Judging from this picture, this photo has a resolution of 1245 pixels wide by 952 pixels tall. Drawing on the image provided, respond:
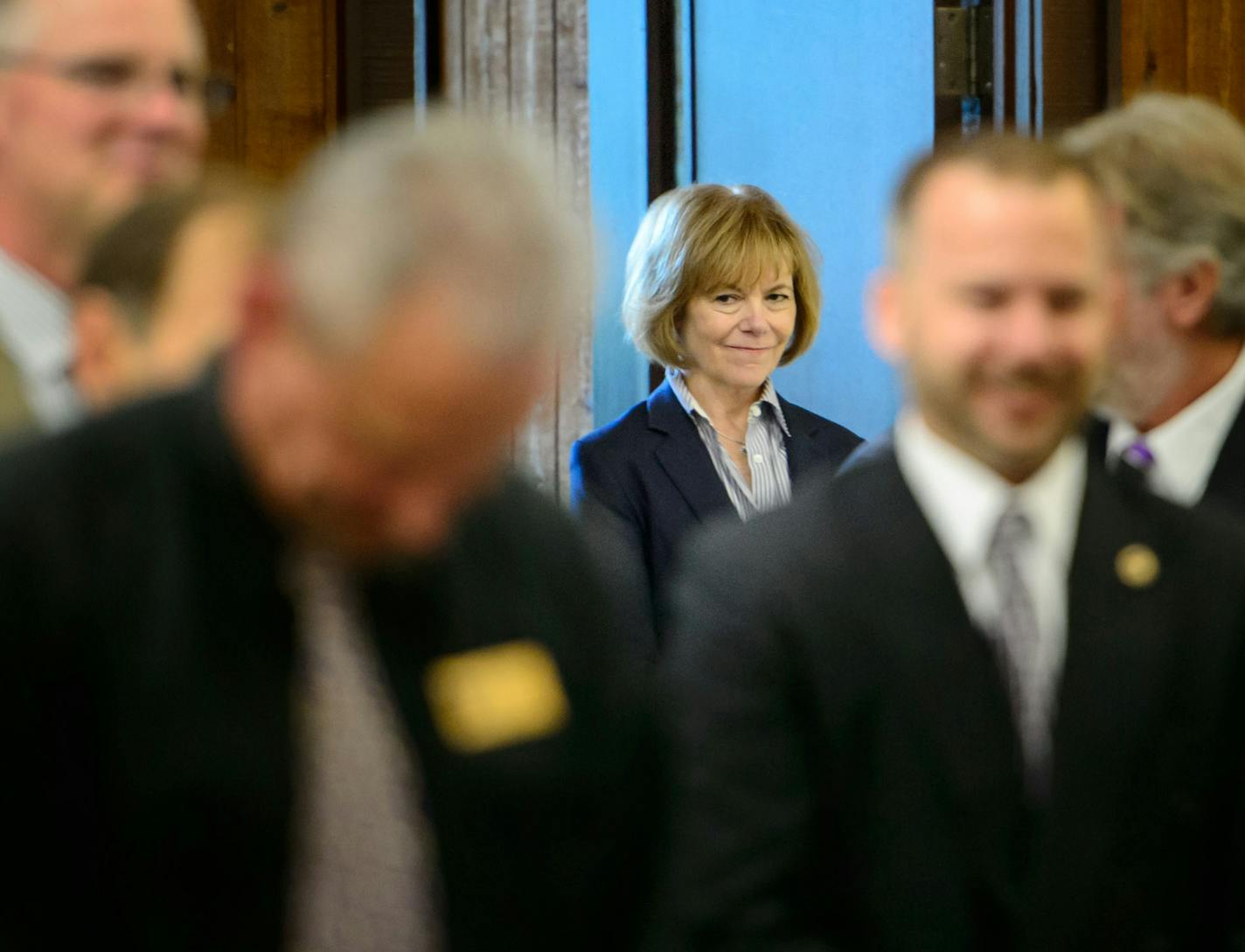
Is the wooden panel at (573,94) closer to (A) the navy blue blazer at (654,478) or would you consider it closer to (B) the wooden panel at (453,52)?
(B) the wooden panel at (453,52)

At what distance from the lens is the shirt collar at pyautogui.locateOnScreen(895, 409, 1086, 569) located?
159 cm

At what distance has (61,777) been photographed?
1.02 metres

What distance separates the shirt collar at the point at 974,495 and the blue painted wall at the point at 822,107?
2.37 meters

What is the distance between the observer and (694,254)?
11.0ft

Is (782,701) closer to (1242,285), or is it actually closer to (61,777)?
(61,777)

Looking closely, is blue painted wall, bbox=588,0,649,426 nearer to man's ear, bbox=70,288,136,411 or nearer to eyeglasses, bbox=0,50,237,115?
eyeglasses, bbox=0,50,237,115

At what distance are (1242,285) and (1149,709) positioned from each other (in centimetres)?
76

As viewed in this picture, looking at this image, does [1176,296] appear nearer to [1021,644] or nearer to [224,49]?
[1021,644]

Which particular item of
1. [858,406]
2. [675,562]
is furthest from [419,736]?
[858,406]

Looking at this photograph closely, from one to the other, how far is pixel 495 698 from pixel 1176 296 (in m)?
1.26

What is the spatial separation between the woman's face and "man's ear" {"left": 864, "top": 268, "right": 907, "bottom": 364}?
5.47 ft

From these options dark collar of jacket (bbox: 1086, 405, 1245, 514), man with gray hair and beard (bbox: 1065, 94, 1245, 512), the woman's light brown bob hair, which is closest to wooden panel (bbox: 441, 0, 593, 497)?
the woman's light brown bob hair

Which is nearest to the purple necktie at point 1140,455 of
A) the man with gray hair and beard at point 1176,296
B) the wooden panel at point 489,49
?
the man with gray hair and beard at point 1176,296

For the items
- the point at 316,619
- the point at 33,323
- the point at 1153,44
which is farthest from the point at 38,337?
the point at 1153,44
